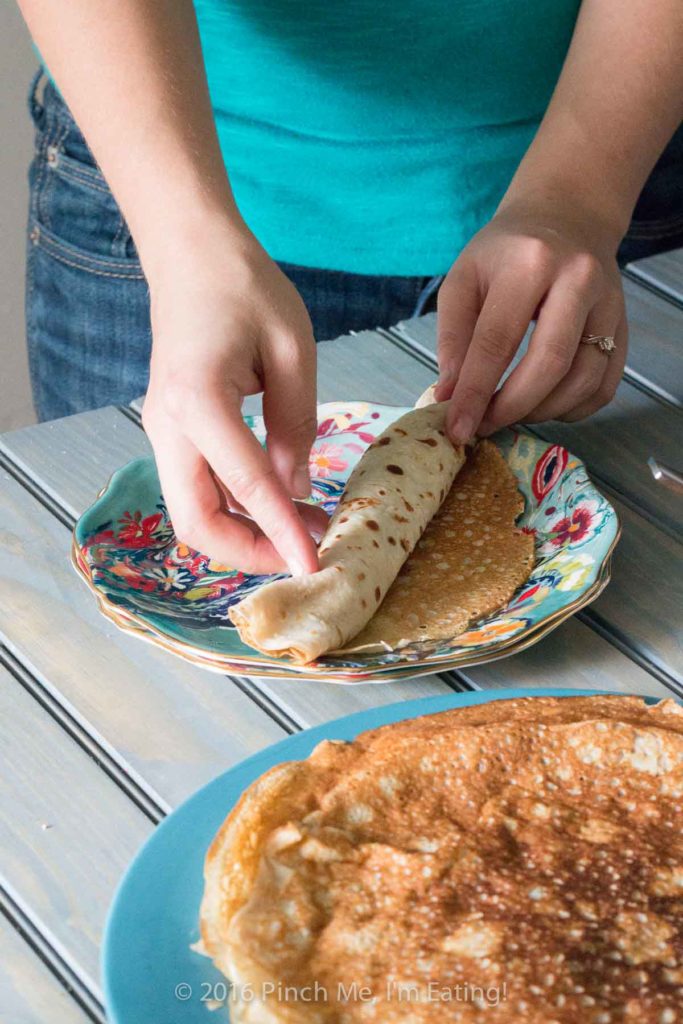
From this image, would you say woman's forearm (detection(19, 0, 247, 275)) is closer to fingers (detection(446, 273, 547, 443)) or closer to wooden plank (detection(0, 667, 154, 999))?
fingers (detection(446, 273, 547, 443))

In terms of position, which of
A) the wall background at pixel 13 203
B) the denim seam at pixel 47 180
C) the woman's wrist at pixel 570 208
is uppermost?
the woman's wrist at pixel 570 208

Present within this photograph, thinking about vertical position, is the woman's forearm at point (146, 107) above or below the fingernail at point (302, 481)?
above

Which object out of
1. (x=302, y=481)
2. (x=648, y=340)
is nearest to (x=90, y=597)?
(x=302, y=481)

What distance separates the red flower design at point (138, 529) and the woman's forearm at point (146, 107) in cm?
23

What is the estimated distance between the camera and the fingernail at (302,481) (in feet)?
3.52

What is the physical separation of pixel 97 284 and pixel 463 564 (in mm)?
931

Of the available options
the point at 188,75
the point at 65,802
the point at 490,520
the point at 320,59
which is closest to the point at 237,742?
the point at 65,802

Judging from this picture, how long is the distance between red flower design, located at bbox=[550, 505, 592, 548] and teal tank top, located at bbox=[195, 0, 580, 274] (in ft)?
2.37

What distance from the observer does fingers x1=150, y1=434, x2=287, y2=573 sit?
0.98 meters

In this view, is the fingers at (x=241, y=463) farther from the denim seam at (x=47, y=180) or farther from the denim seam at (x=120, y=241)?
the denim seam at (x=47, y=180)

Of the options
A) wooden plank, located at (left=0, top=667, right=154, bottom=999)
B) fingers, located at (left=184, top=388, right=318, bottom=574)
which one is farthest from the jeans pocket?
wooden plank, located at (left=0, top=667, right=154, bottom=999)

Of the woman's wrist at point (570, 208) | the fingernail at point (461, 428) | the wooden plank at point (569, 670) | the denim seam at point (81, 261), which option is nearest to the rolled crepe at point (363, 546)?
the fingernail at point (461, 428)

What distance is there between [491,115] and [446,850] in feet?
3.92

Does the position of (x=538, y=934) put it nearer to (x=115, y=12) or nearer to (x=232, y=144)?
(x=115, y=12)
